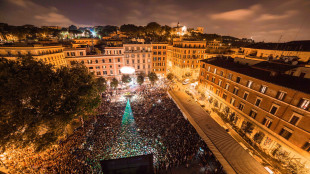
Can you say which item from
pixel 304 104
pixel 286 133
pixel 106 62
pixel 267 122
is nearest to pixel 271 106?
pixel 267 122

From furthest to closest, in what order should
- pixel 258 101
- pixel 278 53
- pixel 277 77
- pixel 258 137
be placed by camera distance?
pixel 278 53 < pixel 258 101 < pixel 258 137 < pixel 277 77

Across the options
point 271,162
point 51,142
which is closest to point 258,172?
point 271,162

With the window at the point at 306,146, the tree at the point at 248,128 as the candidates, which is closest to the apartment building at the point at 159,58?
the tree at the point at 248,128

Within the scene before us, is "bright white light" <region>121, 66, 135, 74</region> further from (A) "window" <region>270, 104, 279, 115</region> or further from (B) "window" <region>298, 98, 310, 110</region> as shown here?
(B) "window" <region>298, 98, 310, 110</region>

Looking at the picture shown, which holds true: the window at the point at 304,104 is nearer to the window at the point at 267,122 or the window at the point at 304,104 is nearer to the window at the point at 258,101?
the window at the point at 267,122

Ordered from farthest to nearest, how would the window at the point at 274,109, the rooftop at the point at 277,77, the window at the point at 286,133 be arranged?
the window at the point at 274,109
the window at the point at 286,133
the rooftop at the point at 277,77

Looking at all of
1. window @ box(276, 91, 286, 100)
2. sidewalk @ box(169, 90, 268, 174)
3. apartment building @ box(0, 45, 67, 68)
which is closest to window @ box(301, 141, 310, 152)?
window @ box(276, 91, 286, 100)

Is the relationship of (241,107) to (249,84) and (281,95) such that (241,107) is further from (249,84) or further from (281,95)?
(281,95)
